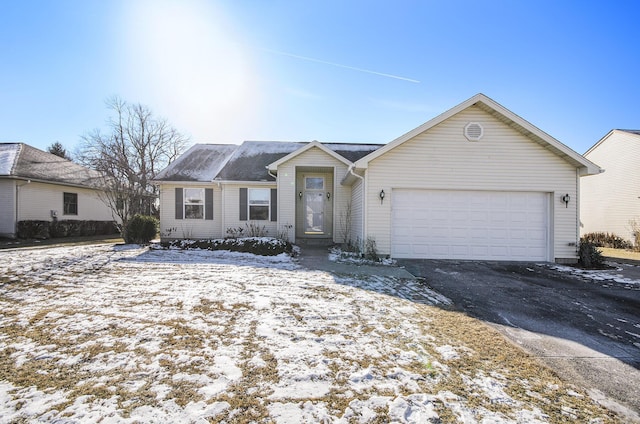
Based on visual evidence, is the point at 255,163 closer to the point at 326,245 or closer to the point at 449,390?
the point at 326,245

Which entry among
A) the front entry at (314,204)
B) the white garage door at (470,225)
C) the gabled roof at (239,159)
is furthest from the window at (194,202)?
the white garage door at (470,225)

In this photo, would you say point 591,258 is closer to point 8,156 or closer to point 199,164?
point 199,164

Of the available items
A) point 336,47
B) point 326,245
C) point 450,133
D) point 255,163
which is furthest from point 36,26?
point 450,133

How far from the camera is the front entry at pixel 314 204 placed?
521 inches

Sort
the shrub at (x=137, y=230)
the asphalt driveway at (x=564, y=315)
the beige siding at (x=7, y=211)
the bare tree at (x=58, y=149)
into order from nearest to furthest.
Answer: the asphalt driveway at (x=564, y=315) < the shrub at (x=137, y=230) < the beige siding at (x=7, y=211) < the bare tree at (x=58, y=149)

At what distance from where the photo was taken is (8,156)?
52.0ft

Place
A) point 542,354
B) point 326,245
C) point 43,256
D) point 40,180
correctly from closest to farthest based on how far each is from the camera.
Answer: point 542,354, point 43,256, point 326,245, point 40,180

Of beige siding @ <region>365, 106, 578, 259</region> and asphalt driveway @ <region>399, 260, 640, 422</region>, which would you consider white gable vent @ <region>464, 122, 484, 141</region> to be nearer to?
beige siding @ <region>365, 106, 578, 259</region>

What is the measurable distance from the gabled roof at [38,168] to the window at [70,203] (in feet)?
2.79

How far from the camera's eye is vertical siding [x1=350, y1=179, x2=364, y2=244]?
9844 millimetres

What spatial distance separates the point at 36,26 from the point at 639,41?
65.7ft

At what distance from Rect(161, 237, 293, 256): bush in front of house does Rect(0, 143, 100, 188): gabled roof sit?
10.7 m

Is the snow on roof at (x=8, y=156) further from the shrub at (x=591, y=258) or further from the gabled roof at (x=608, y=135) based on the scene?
the gabled roof at (x=608, y=135)

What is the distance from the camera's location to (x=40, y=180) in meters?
15.3
